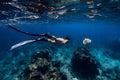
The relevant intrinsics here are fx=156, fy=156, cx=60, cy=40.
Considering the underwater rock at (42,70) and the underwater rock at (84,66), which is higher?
the underwater rock at (42,70)

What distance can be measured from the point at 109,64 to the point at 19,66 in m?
13.6

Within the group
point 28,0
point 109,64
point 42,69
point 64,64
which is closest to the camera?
point 28,0

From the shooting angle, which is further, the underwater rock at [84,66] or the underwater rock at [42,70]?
the underwater rock at [84,66]

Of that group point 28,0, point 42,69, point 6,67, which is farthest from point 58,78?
point 6,67

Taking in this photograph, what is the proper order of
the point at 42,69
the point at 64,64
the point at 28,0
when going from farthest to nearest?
the point at 64,64 → the point at 42,69 → the point at 28,0

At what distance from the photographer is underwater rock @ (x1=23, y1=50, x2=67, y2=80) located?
1574 centimetres

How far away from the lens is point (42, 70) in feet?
57.8

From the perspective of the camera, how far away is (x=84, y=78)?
720 inches

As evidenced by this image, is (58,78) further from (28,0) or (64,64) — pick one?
(28,0)

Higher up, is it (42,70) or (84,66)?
(42,70)

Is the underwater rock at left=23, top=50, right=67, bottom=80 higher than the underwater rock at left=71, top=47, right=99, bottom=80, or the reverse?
the underwater rock at left=23, top=50, right=67, bottom=80

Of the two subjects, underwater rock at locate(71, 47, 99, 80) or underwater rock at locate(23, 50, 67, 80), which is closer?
underwater rock at locate(23, 50, 67, 80)

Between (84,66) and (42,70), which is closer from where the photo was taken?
(42,70)

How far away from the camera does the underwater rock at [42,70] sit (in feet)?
51.6
